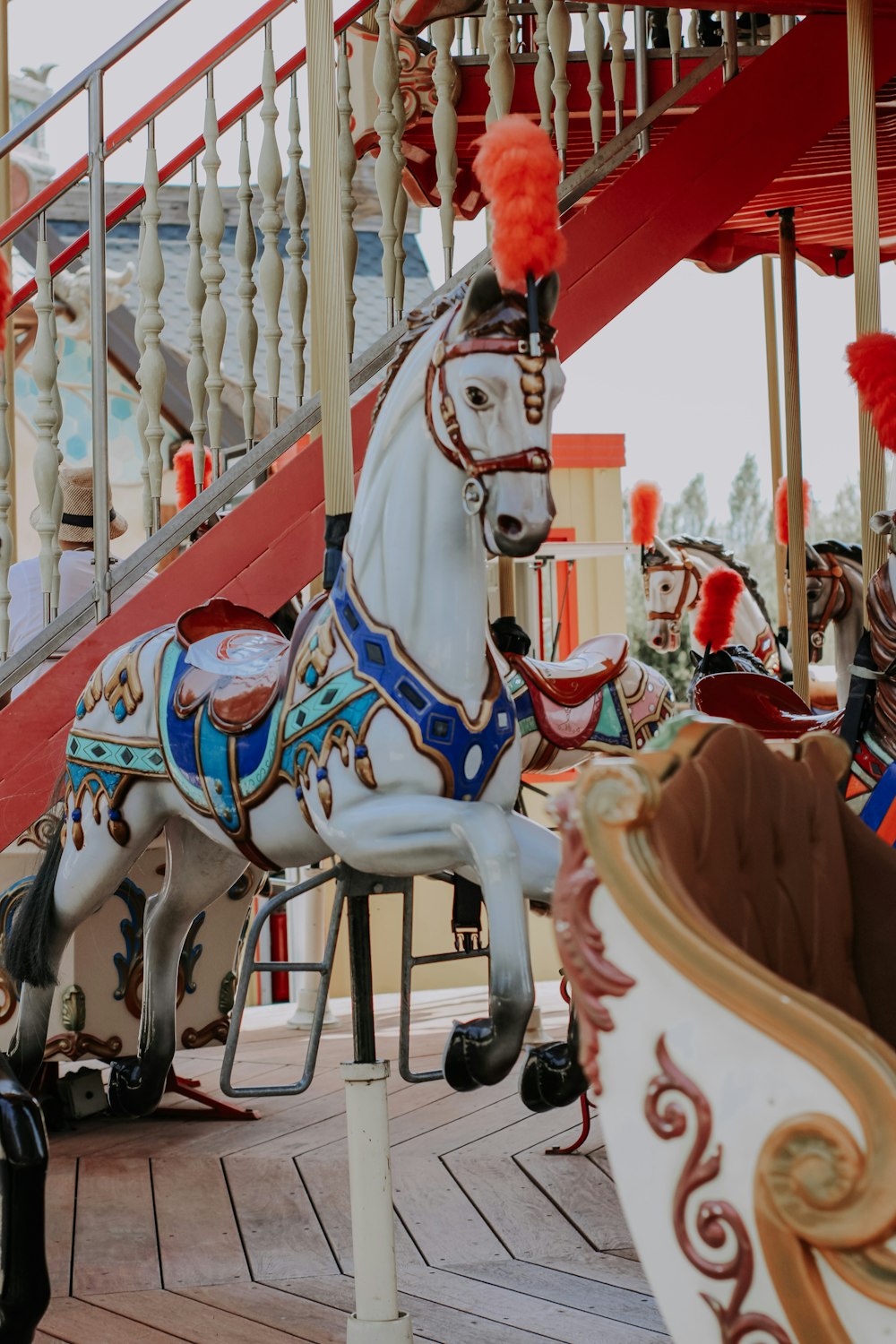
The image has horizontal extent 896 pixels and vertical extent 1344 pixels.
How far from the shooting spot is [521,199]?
9.52 feet

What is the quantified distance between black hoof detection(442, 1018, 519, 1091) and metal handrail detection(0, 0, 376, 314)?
2.30m

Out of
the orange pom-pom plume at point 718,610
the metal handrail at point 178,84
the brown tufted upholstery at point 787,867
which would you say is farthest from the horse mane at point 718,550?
the brown tufted upholstery at point 787,867

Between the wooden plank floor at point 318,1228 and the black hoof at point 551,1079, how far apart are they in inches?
21.5

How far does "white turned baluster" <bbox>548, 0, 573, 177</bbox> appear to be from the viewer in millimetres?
4754

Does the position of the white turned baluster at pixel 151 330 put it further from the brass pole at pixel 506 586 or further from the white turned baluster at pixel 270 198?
the brass pole at pixel 506 586

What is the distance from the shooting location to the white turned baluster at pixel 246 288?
14.2ft

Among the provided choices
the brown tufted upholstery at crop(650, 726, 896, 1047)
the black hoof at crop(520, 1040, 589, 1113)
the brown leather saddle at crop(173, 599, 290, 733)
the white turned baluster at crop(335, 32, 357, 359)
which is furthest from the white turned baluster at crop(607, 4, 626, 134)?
the brown tufted upholstery at crop(650, 726, 896, 1047)

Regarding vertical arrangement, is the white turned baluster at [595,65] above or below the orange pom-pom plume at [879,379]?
above

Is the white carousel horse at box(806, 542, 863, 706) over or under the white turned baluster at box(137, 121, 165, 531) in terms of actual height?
under

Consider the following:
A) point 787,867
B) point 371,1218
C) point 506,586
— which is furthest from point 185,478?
point 787,867

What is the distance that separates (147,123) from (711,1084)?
3.38 m

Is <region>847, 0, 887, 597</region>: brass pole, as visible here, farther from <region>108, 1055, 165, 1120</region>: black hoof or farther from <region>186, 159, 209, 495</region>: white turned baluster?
<region>108, 1055, 165, 1120</region>: black hoof


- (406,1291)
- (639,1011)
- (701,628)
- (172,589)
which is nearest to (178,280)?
(701,628)

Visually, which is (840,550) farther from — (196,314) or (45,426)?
(45,426)
